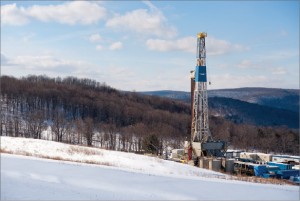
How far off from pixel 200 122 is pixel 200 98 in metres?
1.46

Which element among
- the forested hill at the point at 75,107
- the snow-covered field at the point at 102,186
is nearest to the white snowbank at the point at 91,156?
the snow-covered field at the point at 102,186

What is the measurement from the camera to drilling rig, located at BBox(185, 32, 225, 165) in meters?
19.0

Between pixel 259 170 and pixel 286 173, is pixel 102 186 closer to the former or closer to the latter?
pixel 259 170

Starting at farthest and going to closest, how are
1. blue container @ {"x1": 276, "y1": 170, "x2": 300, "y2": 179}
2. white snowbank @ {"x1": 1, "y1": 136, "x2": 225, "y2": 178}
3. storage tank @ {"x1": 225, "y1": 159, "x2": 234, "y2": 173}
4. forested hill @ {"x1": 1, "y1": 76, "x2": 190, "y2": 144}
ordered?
1. forested hill @ {"x1": 1, "y1": 76, "x2": 190, "y2": 144}
2. storage tank @ {"x1": 225, "y1": 159, "x2": 234, "y2": 173}
3. blue container @ {"x1": 276, "y1": 170, "x2": 300, "y2": 179}
4. white snowbank @ {"x1": 1, "y1": 136, "x2": 225, "y2": 178}

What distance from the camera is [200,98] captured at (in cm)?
2014

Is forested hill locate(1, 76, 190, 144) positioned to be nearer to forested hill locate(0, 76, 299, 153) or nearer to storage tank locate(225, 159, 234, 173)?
forested hill locate(0, 76, 299, 153)

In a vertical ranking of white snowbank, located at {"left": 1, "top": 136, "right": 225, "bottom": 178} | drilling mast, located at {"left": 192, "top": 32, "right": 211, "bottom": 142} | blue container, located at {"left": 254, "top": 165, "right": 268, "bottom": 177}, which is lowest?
blue container, located at {"left": 254, "top": 165, "right": 268, "bottom": 177}

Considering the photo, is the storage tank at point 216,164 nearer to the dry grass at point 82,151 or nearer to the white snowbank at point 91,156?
the white snowbank at point 91,156

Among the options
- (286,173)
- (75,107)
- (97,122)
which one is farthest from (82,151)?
(75,107)

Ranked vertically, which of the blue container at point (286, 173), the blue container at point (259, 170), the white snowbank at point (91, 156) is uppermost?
the white snowbank at point (91, 156)

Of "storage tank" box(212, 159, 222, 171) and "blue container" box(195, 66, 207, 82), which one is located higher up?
"blue container" box(195, 66, 207, 82)

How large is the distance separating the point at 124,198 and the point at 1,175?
2.79 metres

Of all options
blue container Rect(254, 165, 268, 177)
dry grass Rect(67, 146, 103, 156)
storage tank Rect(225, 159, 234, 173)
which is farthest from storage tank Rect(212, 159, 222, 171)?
dry grass Rect(67, 146, 103, 156)

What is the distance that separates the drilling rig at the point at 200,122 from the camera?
19.0 metres
